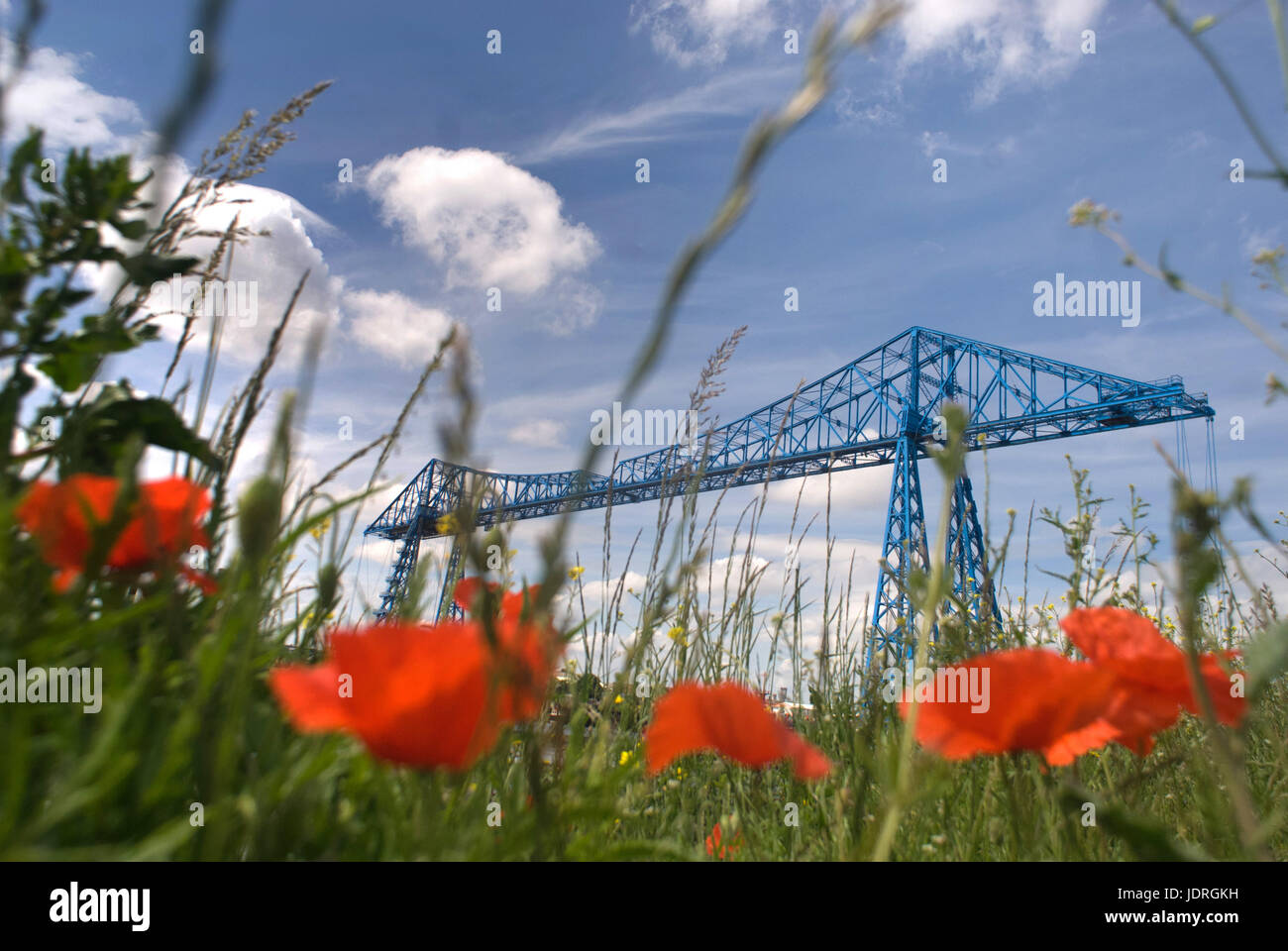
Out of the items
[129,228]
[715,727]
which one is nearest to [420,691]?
[715,727]

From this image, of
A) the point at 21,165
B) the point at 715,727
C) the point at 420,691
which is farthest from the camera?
the point at 21,165

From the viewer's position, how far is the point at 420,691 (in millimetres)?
384

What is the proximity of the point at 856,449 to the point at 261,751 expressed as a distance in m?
25.0

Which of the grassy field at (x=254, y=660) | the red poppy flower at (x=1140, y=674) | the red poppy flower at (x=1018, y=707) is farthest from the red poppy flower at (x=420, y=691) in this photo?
the red poppy flower at (x=1140, y=674)

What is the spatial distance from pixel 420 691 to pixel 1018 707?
43 centimetres

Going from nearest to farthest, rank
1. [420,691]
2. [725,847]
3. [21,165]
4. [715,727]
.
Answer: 1. [420,691]
2. [715,727]
3. [21,165]
4. [725,847]

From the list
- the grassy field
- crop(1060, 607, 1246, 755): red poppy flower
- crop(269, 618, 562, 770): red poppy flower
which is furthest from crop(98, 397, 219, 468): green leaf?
crop(1060, 607, 1246, 755): red poppy flower

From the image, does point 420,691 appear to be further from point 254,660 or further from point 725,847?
point 725,847

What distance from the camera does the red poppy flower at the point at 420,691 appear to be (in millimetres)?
376

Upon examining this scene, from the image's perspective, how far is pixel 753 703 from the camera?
0.56 m

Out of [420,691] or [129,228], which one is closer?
[420,691]

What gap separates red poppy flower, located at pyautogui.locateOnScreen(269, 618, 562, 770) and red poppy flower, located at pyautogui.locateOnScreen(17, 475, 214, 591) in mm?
147

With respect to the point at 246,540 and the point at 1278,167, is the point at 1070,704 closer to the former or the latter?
the point at 1278,167

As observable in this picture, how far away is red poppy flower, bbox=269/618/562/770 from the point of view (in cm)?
38
